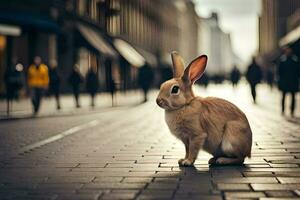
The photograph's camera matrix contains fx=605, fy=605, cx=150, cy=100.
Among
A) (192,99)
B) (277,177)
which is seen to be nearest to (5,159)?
(192,99)

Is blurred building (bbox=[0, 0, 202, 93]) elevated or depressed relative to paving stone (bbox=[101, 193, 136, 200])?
elevated

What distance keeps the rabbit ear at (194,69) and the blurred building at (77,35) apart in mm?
18811

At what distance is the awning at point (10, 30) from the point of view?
83.3 ft

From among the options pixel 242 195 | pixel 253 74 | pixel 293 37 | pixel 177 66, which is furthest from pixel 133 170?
pixel 293 37

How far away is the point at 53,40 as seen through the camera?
3148 centimetres

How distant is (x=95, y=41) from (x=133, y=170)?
30413 mm

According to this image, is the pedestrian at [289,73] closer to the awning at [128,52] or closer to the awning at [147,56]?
the awning at [128,52]

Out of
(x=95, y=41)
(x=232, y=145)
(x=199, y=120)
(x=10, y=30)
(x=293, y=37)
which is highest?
(x=293, y=37)

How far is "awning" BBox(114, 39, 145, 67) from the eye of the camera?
44.0 metres

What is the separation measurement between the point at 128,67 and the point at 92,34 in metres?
12.6

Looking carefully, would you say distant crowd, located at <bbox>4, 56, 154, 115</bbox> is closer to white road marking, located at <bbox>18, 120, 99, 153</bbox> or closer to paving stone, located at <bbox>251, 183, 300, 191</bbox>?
white road marking, located at <bbox>18, 120, 99, 153</bbox>

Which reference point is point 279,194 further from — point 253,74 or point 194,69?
point 253,74

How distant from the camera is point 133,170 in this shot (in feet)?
20.6

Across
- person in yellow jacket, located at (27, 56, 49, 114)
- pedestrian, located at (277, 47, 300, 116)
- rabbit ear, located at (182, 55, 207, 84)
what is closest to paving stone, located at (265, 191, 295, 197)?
rabbit ear, located at (182, 55, 207, 84)
